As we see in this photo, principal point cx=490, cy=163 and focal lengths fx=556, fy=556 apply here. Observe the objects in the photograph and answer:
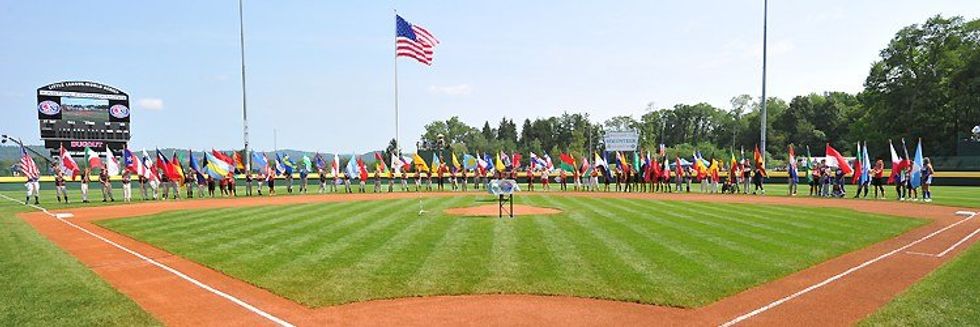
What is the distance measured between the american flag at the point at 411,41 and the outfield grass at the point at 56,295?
11.5 m

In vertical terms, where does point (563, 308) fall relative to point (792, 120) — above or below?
below

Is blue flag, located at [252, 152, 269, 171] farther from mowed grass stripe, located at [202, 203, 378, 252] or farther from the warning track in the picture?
the warning track

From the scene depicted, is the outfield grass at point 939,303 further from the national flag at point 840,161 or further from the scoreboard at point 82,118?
the scoreboard at point 82,118

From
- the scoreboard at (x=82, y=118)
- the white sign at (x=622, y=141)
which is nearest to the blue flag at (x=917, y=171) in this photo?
the white sign at (x=622, y=141)

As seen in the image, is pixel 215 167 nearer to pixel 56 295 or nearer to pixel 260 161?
pixel 260 161

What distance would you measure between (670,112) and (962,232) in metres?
123

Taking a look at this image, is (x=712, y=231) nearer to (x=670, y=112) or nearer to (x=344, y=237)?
(x=344, y=237)

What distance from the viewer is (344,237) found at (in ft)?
46.3

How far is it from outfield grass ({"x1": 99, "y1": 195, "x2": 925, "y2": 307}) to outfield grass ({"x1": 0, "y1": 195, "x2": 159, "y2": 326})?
1956 millimetres

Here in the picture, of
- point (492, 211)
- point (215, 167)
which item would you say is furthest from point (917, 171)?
point (215, 167)

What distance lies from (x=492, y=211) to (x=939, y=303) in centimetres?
1440

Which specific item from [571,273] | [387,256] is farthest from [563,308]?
[387,256]

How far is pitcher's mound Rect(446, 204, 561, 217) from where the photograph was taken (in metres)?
19.7

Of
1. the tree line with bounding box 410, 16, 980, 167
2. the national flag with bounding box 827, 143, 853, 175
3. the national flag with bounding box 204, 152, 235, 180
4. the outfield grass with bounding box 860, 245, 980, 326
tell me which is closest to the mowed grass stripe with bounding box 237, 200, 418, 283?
the outfield grass with bounding box 860, 245, 980, 326
